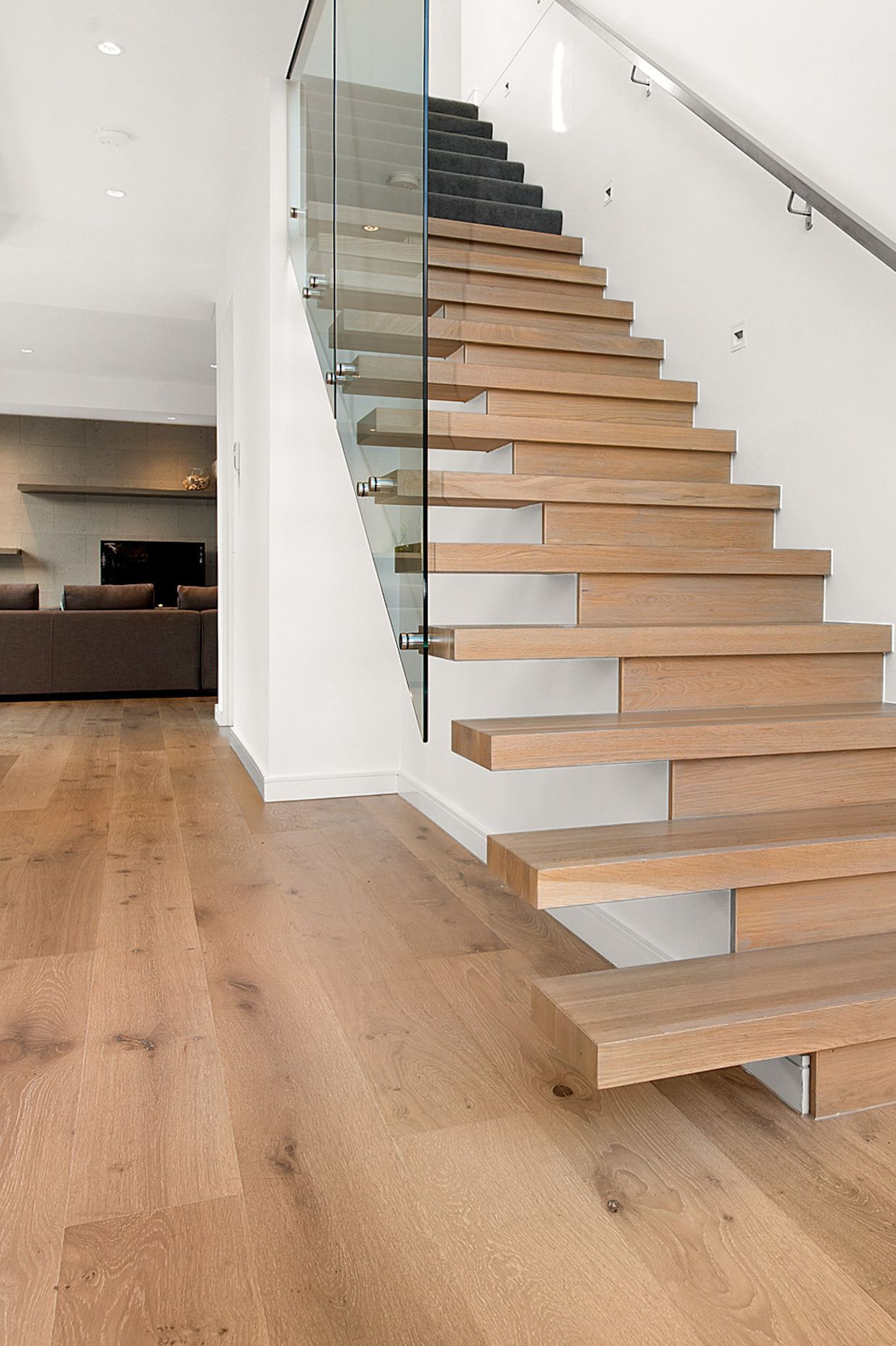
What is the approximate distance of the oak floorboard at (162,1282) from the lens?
3.51 feet

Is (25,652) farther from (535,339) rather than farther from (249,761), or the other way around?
(535,339)

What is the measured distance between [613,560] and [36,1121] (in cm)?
157

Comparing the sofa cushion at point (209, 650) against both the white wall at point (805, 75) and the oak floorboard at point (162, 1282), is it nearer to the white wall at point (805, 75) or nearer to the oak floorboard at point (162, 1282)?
the white wall at point (805, 75)

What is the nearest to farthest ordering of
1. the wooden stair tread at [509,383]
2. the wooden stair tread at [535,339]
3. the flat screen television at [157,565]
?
the wooden stair tread at [509,383] < the wooden stair tread at [535,339] < the flat screen television at [157,565]

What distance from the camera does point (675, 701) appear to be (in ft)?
6.64

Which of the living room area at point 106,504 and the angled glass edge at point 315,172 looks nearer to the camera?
the angled glass edge at point 315,172

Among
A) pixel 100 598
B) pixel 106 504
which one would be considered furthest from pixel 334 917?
pixel 106 504

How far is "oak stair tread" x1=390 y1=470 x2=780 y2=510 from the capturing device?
215 centimetres

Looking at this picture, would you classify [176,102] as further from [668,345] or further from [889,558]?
[889,558]

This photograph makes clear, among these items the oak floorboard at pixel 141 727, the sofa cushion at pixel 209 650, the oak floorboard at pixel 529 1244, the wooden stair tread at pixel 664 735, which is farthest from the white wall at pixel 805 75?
the sofa cushion at pixel 209 650

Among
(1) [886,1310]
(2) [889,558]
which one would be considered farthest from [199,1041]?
(2) [889,558]

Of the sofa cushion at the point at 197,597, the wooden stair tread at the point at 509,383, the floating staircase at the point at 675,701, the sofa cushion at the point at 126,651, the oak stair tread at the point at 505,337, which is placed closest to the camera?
the floating staircase at the point at 675,701

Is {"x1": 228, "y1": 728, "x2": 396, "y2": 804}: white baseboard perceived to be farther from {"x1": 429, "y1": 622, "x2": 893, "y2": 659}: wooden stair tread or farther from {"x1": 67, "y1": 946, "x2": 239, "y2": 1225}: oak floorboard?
{"x1": 429, "y1": 622, "x2": 893, "y2": 659}: wooden stair tread

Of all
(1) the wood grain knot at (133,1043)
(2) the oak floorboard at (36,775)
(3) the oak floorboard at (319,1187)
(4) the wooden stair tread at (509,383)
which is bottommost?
(2) the oak floorboard at (36,775)
